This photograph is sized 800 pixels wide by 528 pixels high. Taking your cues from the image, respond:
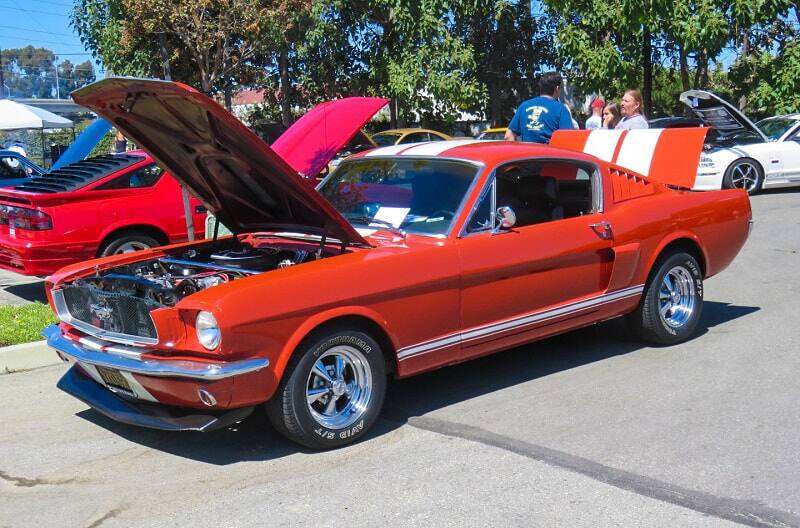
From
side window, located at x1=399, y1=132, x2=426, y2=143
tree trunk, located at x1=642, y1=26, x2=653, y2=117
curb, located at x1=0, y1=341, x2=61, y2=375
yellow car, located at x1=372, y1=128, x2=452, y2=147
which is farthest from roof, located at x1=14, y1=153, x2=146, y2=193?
tree trunk, located at x1=642, y1=26, x2=653, y2=117

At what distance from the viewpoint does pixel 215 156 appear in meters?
5.57

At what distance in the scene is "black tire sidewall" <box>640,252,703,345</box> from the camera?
6.56 meters

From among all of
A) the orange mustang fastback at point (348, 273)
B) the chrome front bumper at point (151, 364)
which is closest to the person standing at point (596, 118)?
the orange mustang fastback at point (348, 273)

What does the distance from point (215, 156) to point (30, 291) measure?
5375mm

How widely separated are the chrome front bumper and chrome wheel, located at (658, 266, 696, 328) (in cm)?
346

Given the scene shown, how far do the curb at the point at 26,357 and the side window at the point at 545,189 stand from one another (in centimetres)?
370

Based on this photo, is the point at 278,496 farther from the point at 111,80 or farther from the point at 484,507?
the point at 111,80

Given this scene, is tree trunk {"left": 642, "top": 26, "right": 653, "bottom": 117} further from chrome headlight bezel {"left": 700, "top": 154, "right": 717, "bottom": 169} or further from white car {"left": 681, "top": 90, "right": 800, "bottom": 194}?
chrome headlight bezel {"left": 700, "top": 154, "right": 717, "bottom": 169}

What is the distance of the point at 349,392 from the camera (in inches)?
195

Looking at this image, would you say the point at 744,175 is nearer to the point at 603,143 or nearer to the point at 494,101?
A: the point at 603,143

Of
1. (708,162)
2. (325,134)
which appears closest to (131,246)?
(325,134)

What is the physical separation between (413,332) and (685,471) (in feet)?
5.32

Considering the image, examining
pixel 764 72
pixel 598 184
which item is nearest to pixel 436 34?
pixel 764 72

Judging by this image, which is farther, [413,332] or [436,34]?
[436,34]
